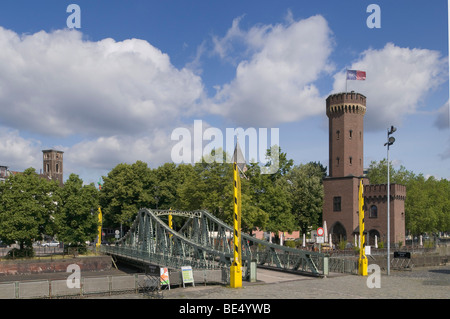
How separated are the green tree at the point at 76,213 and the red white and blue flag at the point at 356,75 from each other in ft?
96.8

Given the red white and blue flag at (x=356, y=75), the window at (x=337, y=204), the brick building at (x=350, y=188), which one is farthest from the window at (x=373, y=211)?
the red white and blue flag at (x=356, y=75)

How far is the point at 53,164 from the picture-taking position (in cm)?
13550

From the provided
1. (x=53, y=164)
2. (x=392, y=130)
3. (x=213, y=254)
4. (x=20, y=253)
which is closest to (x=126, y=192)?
(x=20, y=253)

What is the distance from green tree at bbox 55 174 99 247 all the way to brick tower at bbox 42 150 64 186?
97839 millimetres

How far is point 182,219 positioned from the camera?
2308 inches

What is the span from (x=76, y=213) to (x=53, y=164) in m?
101

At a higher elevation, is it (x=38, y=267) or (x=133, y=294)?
(x=133, y=294)

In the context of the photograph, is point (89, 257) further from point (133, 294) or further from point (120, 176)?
point (133, 294)

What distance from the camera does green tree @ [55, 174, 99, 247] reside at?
42125 mm

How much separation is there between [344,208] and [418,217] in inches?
540

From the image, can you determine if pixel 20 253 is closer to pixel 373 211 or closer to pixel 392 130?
pixel 392 130
